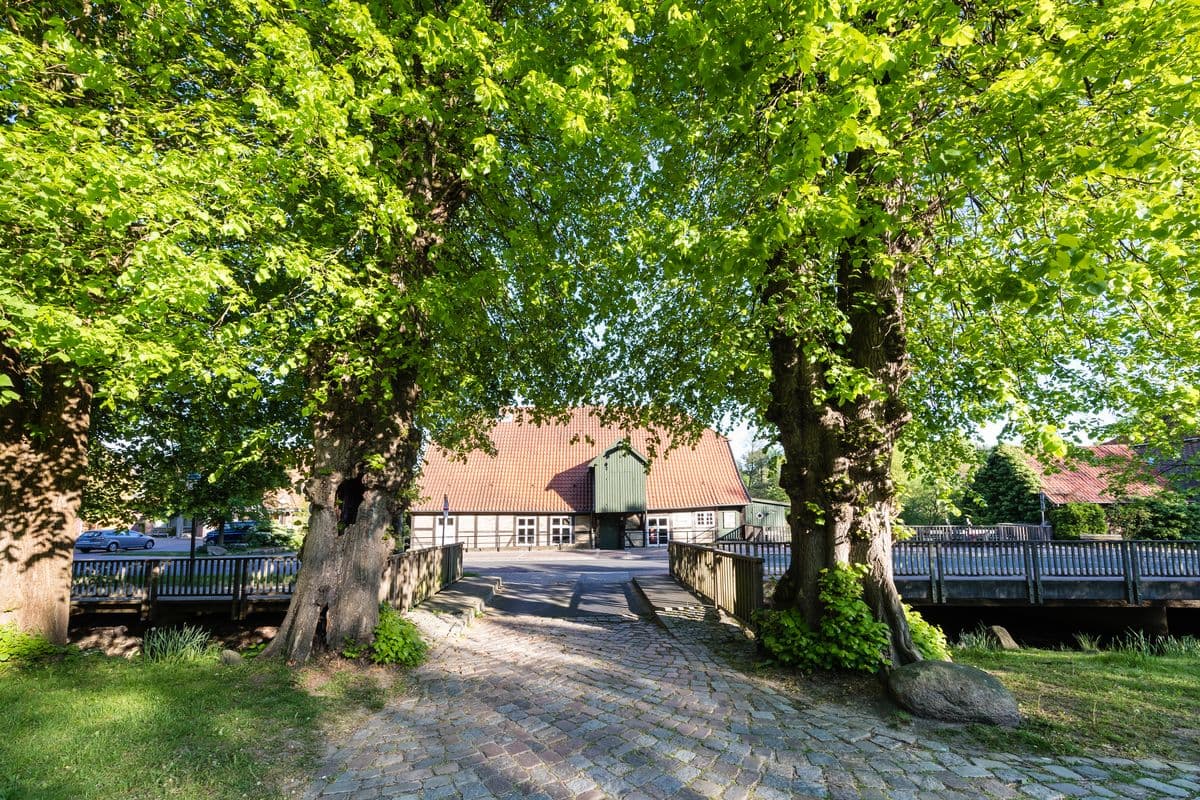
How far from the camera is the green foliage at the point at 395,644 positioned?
6.95 meters

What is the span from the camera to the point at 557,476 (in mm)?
35531

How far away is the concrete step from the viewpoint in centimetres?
1064

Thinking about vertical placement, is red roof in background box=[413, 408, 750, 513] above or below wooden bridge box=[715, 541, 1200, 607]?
above

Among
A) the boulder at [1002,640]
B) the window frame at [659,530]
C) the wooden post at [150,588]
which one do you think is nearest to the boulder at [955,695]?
the boulder at [1002,640]

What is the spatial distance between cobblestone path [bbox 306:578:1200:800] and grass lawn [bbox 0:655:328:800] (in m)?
0.53

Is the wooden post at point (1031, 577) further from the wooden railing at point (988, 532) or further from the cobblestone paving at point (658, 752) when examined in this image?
the cobblestone paving at point (658, 752)

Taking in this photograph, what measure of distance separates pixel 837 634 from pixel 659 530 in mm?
28155

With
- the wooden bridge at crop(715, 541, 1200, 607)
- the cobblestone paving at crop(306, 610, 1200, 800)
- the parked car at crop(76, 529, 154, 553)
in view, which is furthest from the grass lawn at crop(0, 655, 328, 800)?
the parked car at crop(76, 529, 154, 553)

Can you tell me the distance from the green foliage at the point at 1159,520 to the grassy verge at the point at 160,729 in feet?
81.0

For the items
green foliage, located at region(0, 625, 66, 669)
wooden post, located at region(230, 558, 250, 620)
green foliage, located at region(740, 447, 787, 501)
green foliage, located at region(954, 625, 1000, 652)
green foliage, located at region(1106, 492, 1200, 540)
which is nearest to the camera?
green foliage, located at region(0, 625, 66, 669)

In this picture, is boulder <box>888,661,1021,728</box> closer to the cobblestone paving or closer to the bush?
the cobblestone paving

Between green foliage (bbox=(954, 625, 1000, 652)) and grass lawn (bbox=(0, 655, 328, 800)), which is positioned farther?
green foliage (bbox=(954, 625, 1000, 652))

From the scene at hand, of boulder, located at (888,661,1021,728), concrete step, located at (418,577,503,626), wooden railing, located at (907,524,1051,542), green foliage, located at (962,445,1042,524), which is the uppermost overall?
green foliage, located at (962,445,1042,524)

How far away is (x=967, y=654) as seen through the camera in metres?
9.05
